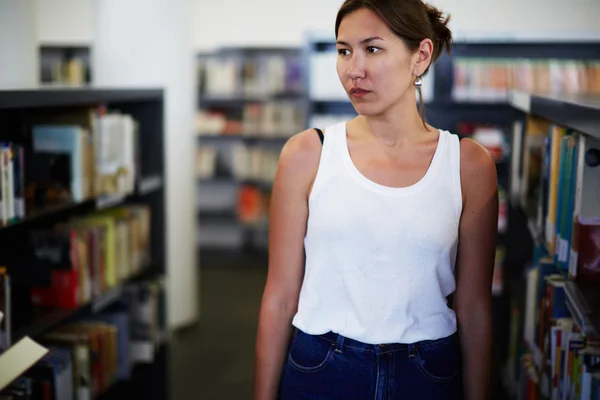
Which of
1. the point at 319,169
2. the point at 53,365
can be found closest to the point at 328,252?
the point at 319,169

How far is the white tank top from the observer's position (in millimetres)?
1542

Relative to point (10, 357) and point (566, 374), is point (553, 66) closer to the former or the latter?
point (566, 374)

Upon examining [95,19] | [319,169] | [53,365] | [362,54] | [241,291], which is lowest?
[241,291]

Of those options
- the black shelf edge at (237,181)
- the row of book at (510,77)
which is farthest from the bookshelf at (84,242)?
the black shelf edge at (237,181)

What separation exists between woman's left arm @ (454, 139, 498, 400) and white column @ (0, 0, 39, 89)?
85.6 inches

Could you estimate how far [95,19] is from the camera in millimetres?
4367

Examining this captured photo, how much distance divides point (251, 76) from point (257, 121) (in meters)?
0.49

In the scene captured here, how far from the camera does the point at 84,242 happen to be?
2.83 m

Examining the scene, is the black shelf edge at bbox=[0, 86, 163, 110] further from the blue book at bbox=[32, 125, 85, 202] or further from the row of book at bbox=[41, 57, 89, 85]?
the row of book at bbox=[41, 57, 89, 85]

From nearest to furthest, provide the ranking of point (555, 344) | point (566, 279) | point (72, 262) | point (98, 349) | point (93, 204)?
point (566, 279), point (555, 344), point (72, 262), point (98, 349), point (93, 204)

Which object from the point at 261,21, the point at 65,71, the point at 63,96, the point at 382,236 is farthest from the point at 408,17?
the point at 65,71

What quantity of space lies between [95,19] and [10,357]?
120 inches

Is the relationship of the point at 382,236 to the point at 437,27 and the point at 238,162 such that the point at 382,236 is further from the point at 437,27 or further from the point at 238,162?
the point at 238,162

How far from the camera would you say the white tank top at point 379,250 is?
154cm
